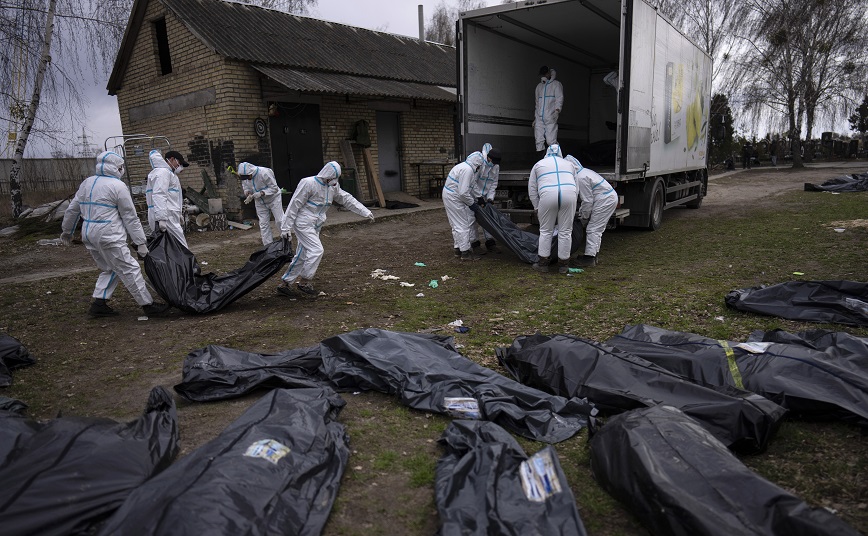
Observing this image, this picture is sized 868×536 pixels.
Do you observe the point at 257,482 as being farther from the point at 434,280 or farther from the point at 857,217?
the point at 857,217

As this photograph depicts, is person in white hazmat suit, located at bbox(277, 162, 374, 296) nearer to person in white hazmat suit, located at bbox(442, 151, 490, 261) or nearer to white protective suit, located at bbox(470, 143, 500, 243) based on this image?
person in white hazmat suit, located at bbox(442, 151, 490, 261)

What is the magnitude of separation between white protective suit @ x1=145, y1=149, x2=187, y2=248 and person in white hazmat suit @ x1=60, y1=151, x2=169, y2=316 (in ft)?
1.38

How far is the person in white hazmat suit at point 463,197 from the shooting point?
7.48 metres

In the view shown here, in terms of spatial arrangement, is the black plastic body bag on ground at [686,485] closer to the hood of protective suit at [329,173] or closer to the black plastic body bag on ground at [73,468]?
the black plastic body bag on ground at [73,468]

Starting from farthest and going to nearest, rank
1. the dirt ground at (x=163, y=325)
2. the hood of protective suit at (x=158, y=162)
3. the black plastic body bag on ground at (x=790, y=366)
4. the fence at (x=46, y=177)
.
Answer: the fence at (x=46, y=177) → the hood of protective suit at (x=158, y=162) → the dirt ground at (x=163, y=325) → the black plastic body bag on ground at (x=790, y=366)

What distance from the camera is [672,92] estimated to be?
376 inches

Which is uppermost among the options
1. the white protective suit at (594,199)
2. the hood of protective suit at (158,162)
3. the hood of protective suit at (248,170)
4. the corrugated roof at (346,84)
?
the corrugated roof at (346,84)

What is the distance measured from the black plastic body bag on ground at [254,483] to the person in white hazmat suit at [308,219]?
341 cm

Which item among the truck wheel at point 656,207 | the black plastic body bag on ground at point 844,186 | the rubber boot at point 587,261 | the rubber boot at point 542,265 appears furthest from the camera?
the black plastic body bag on ground at point 844,186

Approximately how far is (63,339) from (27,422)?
2.78 metres

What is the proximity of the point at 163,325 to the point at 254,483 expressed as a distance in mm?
3802

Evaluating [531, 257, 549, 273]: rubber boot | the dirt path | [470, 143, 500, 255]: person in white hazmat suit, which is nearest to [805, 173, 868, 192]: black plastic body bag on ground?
the dirt path

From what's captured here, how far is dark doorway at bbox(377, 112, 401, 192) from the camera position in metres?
14.8

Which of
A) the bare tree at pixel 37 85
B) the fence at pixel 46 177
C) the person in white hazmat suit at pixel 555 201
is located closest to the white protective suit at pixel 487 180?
the person in white hazmat suit at pixel 555 201
